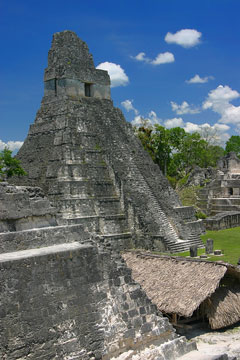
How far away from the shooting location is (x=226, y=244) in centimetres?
2131

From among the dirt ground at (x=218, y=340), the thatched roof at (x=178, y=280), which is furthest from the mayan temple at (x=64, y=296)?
the thatched roof at (x=178, y=280)

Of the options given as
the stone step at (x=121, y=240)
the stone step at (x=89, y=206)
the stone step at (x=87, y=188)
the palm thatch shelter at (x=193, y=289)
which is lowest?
the palm thatch shelter at (x=193, y=289)

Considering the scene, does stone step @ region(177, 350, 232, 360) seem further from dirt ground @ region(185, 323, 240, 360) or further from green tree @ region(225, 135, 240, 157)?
green tree @ region(225, 135, 240, 157)

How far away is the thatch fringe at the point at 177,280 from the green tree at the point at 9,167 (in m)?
10.7

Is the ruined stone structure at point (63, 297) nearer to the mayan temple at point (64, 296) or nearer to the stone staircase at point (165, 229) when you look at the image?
the mayan temple at point (64, 296)

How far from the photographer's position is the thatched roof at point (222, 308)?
10898mm

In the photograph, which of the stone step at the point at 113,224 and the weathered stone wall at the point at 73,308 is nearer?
the weathered stone wall at the point at 73,308

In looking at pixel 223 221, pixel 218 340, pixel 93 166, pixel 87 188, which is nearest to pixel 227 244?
pixel 223 221

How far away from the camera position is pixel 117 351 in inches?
294

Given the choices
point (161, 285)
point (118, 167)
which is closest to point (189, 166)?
point (118, 167)

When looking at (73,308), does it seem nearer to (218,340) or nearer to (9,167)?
(218,340)

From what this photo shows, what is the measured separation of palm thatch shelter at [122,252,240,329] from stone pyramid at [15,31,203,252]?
719 cm

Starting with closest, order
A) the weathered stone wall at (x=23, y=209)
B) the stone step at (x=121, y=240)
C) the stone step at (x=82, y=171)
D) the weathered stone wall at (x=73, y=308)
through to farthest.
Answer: the weathered stone wall at (x=73, y=308), the weathered stone wall at (x=23, y=209), the stone step at (x=82, y=171), the stone step at (x=121, y=240)

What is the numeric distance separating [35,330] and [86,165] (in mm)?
13755
